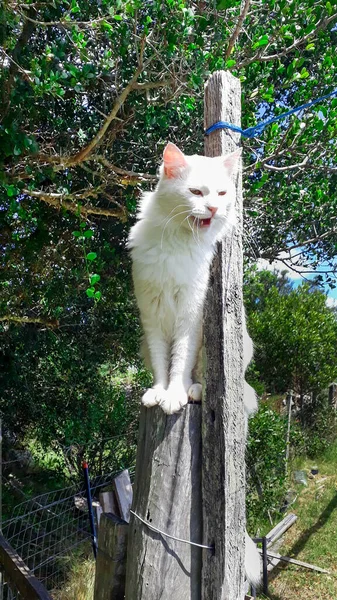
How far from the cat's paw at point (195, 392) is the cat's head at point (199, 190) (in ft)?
1.86

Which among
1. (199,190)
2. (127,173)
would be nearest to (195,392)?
(199,190)

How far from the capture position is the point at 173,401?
166cm

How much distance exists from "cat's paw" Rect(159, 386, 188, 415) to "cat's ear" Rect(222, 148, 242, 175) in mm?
810

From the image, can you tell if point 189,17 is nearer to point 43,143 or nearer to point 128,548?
point 43,143

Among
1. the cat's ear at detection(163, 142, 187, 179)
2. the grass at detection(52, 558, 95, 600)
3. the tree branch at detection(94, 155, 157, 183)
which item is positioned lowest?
the grass at detection(52, 558, 95, 600)

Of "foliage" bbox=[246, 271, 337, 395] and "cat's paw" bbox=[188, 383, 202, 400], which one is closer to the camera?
"cat's paw" bbox=[188, 383, 202, 400]

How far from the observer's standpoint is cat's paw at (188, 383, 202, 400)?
1.71 m

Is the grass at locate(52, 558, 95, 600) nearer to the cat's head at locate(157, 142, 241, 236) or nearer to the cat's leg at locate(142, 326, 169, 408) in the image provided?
the cat's leg at locate(142, 326, 169, 408)

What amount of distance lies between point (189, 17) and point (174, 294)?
70.9 inches

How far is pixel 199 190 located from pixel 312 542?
6190 mm

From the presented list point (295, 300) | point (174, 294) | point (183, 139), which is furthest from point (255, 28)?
point (295, 300)

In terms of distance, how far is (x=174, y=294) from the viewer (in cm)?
184

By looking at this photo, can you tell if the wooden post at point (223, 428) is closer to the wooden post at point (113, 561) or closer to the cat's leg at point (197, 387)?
the cat's leg at point (197, 387)

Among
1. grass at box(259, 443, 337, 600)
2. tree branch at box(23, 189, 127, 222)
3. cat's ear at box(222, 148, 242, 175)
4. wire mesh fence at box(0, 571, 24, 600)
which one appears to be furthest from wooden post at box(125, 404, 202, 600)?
grass at box(259, 443, 337, 600)
